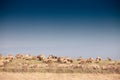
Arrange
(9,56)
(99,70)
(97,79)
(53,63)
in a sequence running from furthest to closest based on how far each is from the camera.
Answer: (9,56) < (53,63) < (99,70) < (97,79)

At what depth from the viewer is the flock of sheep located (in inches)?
606

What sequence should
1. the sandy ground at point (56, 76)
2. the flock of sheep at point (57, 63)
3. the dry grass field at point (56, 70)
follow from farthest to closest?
1. the flock of sheep at point (57, 63)
2. the dry grass field at point (56, 70)
3. the sandy ground at point (56, 76)

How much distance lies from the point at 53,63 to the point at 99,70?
3.47 m

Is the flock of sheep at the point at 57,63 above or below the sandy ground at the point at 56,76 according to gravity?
above

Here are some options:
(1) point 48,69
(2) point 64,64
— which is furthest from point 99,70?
(1) point 48,69

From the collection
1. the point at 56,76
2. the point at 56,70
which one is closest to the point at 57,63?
the point at 56,70

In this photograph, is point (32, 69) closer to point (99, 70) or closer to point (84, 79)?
point (84, 79)

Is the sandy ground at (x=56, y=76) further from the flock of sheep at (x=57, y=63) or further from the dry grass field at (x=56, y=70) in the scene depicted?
the flock of sheep at (x=57, y=63)

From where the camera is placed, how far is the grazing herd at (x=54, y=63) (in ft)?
50.5

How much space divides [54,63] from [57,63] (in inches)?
9.5

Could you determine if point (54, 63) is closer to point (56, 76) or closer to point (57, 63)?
point (57, 63)

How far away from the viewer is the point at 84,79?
14047 millimetres

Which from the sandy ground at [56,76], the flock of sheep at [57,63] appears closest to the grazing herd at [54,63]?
the flock of sheep at [57,63]

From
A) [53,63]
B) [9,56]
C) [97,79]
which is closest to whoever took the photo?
[97,79]
